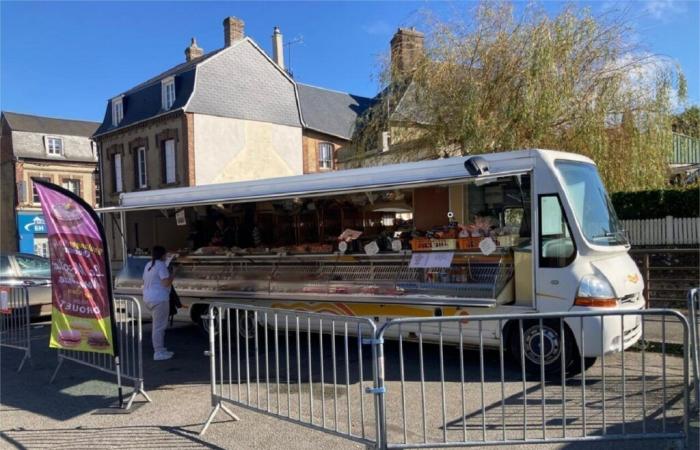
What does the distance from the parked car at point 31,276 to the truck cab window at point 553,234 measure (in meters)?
9.63

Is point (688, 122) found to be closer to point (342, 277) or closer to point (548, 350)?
point (548, 350)

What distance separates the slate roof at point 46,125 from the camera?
37.0 meters

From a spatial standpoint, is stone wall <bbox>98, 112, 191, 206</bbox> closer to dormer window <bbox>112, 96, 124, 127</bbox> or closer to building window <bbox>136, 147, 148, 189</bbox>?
building window <bbox>136, 147, 148, 189</bbox>

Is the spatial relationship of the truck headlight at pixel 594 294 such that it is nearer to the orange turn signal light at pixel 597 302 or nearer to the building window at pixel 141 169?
the orange turn signal light at pixel 597 302

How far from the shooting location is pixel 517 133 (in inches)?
468

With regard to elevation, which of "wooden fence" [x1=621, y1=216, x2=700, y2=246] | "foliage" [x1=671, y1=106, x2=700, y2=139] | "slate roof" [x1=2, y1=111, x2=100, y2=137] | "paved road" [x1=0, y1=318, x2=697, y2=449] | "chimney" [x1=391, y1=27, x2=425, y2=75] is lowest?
"paved road" [x1=0, y1=318, x2=697, y2=449]

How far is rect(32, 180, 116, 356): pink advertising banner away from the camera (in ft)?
18.3

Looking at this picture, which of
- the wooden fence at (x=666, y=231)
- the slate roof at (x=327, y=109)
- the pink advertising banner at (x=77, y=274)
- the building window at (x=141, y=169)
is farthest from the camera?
the slate roof at (x=327, y=109)

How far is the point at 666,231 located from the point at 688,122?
291 cm

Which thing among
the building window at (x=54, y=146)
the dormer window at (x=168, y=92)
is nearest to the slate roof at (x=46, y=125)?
the building window at (x=54, y=146)

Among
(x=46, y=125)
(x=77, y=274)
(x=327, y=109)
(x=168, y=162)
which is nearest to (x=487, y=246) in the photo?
(x=77, y=274)

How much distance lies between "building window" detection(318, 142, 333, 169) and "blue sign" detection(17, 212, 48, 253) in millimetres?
20029

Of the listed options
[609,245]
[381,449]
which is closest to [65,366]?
[381,449]

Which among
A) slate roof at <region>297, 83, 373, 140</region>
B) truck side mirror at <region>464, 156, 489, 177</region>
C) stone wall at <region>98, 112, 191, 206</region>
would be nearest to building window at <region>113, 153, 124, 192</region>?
stone wall at <region>98, 112, 191, 206</region>
